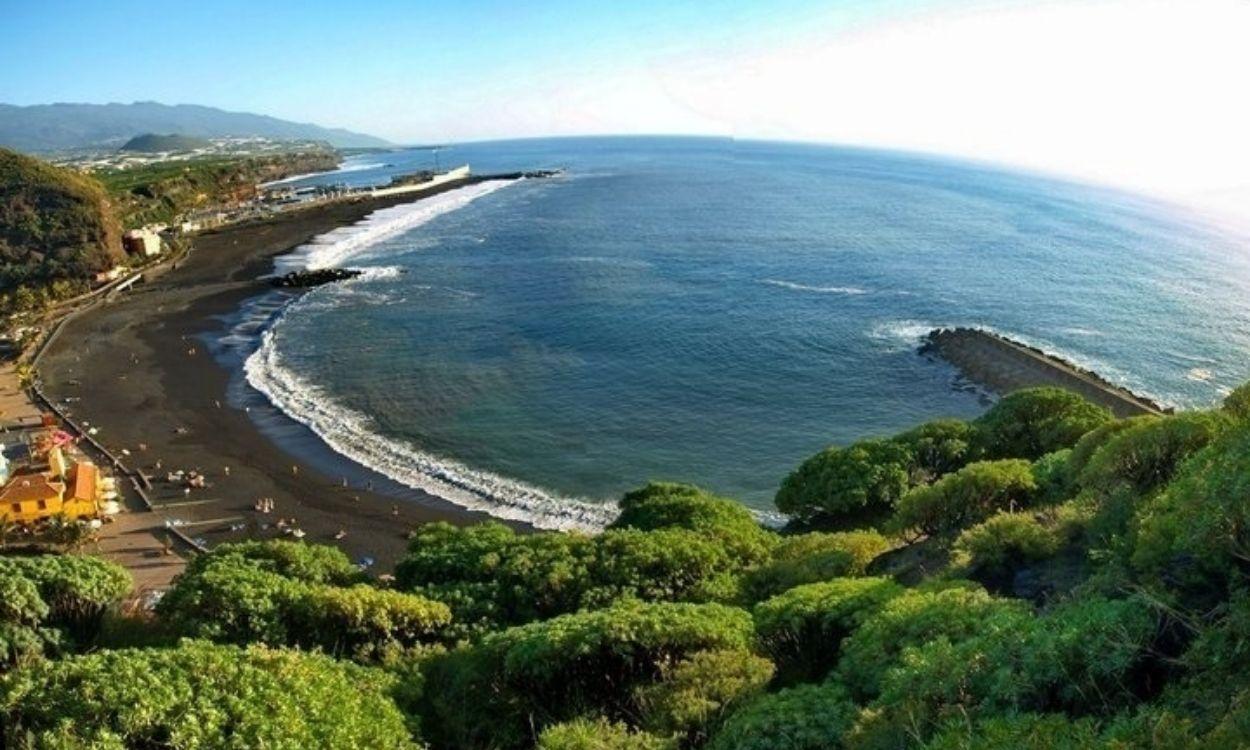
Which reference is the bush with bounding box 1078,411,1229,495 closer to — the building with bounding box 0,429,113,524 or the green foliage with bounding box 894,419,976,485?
the green foliage with bounding box 894,419,976,485

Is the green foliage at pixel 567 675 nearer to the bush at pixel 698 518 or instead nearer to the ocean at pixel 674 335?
the bush at pixel 698 518

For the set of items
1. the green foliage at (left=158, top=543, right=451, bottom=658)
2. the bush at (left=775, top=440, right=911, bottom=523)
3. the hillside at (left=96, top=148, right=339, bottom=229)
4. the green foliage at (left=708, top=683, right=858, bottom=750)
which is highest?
the hillside at (left=96, top=148, right=339, bottom=229)

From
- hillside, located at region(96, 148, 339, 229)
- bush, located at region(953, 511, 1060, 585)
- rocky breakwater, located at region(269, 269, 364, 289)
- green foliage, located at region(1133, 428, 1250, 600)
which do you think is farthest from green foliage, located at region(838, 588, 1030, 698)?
hillside, located at region(96, 148, 339, 229)

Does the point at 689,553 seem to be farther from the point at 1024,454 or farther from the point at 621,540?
the point at 1024,454

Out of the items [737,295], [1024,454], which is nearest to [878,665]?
[1024,454]

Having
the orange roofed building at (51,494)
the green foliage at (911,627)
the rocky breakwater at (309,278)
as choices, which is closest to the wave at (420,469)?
the orange roofed building at (51,494)
